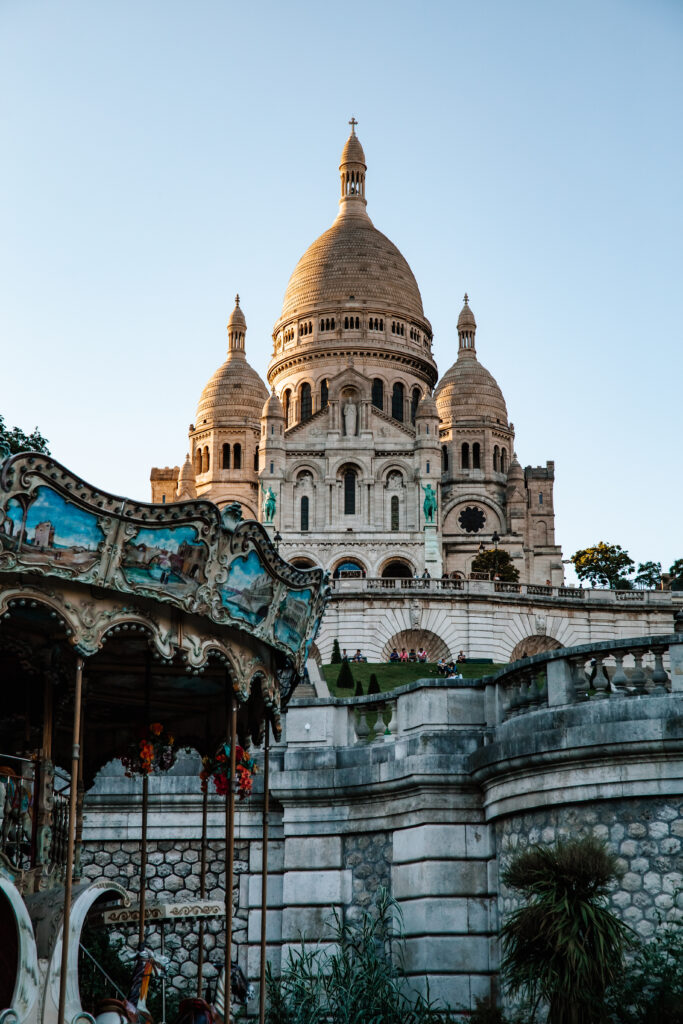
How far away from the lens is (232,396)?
305 feet

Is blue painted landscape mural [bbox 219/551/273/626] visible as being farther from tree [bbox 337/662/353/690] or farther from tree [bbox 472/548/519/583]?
tree [bbox 472/548/519/583]

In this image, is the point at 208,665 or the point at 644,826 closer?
the point at 644,826

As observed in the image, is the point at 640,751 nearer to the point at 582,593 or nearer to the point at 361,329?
the point at 582,593

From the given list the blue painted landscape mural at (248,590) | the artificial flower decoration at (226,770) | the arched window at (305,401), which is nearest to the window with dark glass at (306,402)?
the arched window at (305,401)

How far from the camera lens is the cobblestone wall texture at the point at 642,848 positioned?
13359 mm

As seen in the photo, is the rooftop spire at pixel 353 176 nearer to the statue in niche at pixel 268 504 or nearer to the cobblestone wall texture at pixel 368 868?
the statue in niche at pixel 268 504

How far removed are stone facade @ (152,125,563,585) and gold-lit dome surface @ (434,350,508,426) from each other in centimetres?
11

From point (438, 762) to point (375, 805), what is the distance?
123 centimetres

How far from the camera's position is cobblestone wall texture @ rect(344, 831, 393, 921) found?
53.9 ft

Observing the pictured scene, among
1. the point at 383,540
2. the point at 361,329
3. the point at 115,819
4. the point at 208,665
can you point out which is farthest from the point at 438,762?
the point at 361,329

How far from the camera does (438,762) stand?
15773 millimetres

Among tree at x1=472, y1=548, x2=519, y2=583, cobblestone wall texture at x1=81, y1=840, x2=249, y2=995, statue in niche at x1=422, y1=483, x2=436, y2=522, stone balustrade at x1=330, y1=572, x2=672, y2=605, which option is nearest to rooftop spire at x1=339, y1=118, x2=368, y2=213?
statue in niche at x1=422, y1=483, x2=436, y2=522

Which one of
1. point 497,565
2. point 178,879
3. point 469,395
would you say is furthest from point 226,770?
point 469,395

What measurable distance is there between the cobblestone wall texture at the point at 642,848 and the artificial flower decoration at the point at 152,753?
4569 millimetres
